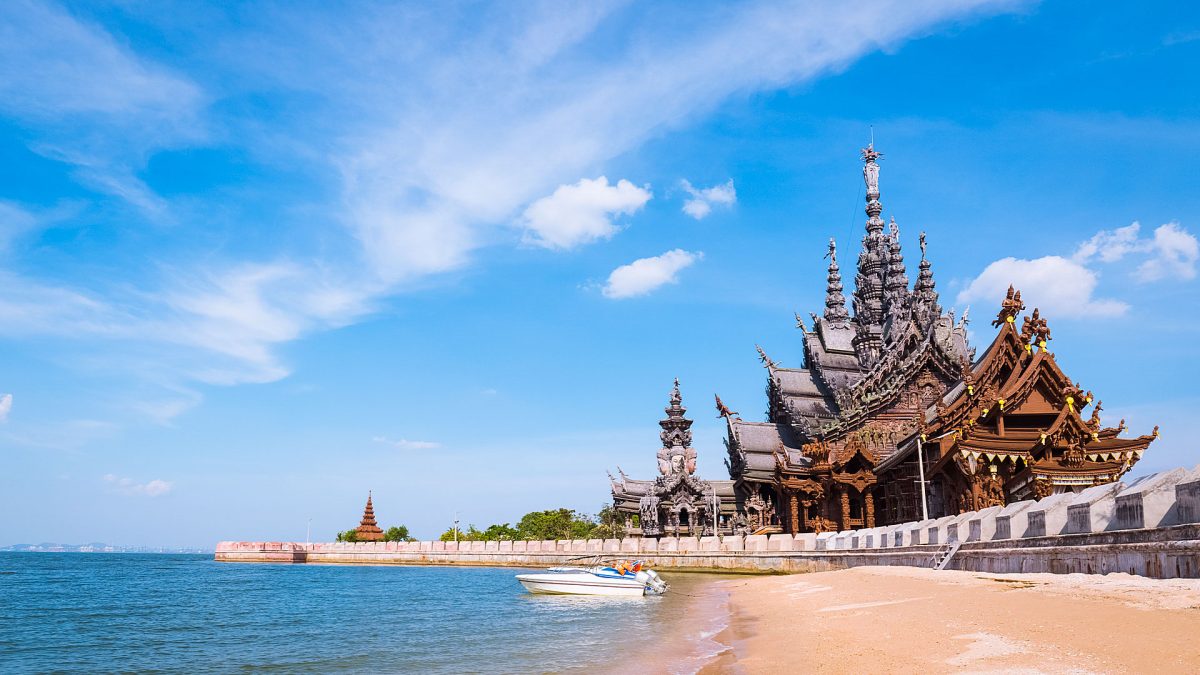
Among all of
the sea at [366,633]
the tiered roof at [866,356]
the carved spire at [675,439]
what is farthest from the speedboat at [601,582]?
the carved spire at [675,439]

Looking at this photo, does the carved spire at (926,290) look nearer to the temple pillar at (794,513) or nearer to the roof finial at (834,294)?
the roof finial at (834,294)

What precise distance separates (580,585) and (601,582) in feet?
4.68

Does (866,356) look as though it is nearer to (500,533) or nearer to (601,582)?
(601,582)

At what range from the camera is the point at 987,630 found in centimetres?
1118

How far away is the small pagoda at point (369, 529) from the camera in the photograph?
115 m

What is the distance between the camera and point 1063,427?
38094 millimetres

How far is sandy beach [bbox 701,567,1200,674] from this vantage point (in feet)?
27.9

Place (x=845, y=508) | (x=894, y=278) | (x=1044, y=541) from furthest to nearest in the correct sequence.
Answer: (x=894, y=278) → (x=845, y=508) → (x=1044, y=541)

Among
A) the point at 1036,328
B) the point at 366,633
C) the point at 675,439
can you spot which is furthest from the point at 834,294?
the point at 366,633

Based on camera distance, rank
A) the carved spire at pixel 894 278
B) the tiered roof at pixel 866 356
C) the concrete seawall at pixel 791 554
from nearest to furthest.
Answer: the concrete seawall at pixel 791 554
the tiered roof at pixel 866 356
the carved spire at pixel 894 278

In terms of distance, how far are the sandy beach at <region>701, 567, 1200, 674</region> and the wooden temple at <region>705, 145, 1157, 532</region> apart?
66.7 ft

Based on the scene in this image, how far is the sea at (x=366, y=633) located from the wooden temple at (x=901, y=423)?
11649 millimetres

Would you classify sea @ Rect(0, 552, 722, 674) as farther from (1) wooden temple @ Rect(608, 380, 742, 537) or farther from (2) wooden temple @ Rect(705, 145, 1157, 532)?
(1) wooden temple @ Rect(608, 380, 742, 537)

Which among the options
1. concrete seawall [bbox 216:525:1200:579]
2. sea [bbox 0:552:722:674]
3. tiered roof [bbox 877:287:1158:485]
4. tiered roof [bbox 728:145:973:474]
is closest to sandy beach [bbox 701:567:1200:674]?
concrete seawall [bbox 216:525:1200:579]
